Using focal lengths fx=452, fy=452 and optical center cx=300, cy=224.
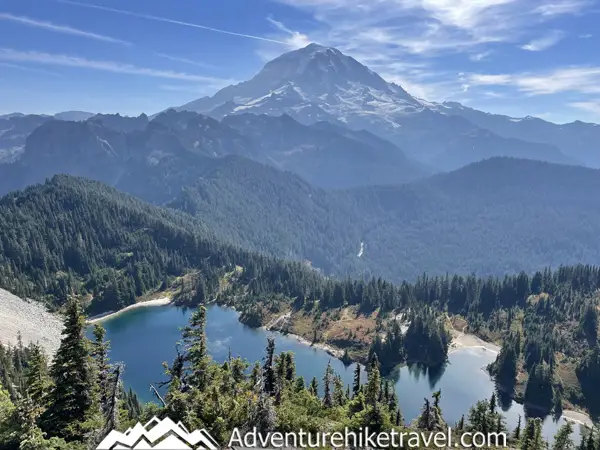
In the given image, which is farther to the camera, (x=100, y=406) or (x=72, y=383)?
(x=100, y=406)

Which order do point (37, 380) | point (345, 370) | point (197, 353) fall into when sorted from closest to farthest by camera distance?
point (37, 380), point (197, 353), point (345, 370)

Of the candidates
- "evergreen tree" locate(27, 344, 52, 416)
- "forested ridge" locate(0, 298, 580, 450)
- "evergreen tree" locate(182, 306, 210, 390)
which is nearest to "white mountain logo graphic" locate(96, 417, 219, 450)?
"forested ridge" locate(0, 298, 580, 450)

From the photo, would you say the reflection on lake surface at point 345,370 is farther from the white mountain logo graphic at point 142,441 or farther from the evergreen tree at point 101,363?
the white mountain logo graphic at point 142,441

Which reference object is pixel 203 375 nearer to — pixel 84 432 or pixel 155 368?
pixel 84 432

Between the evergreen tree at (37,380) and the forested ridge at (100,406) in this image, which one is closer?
the forested ridge at (100,406)

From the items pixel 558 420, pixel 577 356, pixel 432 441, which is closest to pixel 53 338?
pixel 432 441

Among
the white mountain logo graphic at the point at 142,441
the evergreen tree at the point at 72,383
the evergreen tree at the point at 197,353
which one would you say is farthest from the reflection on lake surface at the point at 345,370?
the white mountain logo graphic at the point at 142,441

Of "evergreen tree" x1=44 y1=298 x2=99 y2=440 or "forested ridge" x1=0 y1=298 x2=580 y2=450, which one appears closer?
"forested ridge" x1=0 y1=298 x2=580 y2=450

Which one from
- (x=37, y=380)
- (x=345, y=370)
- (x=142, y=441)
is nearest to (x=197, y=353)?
(x=37, y=380)

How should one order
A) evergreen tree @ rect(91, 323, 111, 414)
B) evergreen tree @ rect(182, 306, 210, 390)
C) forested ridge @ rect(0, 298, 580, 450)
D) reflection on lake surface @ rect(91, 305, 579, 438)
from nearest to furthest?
forested ridge @ rect(0, 298, 580, 450) < evergreen tree @ rect(91, 323, 111, 414) < evergreen tree @ rect(182, 306, 210, 390) < reflection on lake surface @ rect(91, 305, 579, 438)

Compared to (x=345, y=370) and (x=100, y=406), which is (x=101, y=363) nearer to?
(x=100, y=406)

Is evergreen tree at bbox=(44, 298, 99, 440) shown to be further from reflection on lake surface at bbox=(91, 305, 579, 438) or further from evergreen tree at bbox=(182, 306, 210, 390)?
reflection on lake surface at bbox=(91, 305, 579, 438)

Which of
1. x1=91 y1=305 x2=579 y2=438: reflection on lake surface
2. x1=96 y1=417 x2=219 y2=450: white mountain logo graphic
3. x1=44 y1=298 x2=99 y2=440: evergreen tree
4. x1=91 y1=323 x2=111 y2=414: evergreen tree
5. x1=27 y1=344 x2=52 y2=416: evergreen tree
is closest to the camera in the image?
x1=96 y1=417 x2=219 y2=450: white mountain logo graphic
